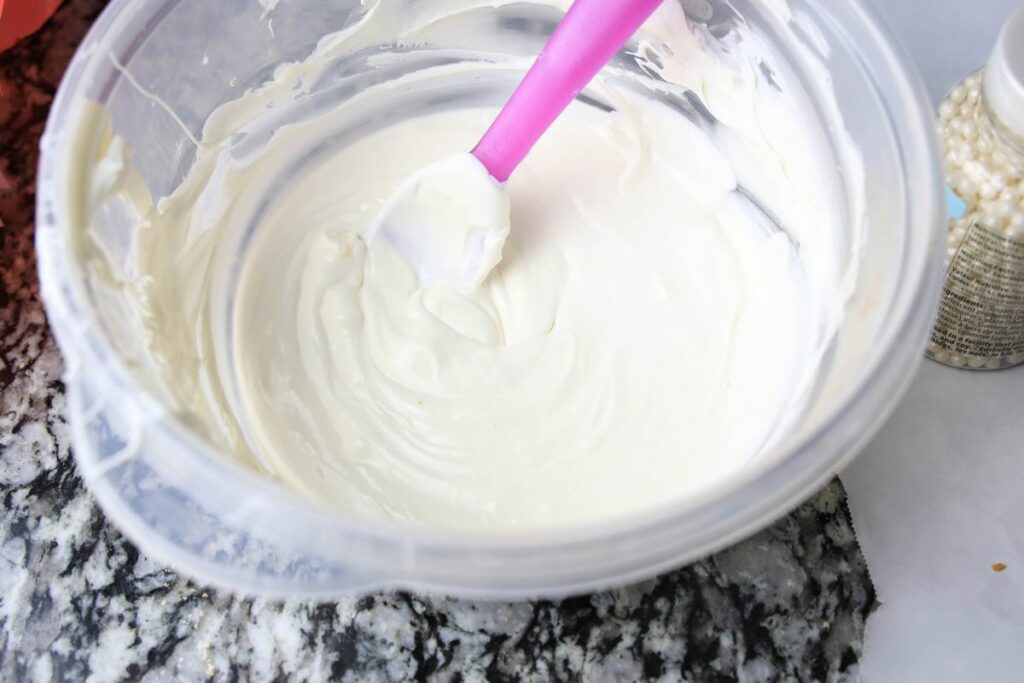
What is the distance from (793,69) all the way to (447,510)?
46 cm

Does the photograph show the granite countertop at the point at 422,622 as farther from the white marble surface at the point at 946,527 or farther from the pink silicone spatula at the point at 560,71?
the pink silicone spatula at the point at 560,71

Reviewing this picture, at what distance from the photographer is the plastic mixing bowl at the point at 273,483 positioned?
555 mm

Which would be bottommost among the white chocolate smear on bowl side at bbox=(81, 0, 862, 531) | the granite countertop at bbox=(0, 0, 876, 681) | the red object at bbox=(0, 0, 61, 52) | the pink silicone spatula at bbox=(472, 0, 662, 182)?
the granite countertop at bbox=(0, 0, 876, 681)

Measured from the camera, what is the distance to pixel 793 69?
821mm

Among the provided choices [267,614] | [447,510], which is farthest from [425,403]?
[267,614]

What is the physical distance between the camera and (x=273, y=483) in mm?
589

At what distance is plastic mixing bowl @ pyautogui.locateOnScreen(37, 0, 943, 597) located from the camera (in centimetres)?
55

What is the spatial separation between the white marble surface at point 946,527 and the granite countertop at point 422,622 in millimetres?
33

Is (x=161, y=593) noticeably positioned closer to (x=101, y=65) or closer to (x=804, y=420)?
(x=101, y=65)

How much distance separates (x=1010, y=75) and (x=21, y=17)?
33.4 inches

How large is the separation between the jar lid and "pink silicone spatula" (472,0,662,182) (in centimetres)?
24

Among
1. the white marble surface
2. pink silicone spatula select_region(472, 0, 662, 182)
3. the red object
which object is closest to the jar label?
the white marble surface

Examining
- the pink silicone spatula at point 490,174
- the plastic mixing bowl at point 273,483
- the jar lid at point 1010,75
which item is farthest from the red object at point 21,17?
the jar lid at point 1010,75

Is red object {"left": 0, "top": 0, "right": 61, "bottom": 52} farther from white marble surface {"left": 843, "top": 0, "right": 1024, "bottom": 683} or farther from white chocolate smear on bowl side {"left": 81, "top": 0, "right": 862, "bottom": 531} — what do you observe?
white marble surface {"left": 843, "top": 0, "right": 1024, "bottom": 683}
